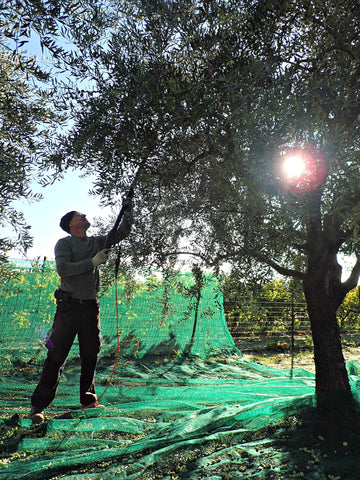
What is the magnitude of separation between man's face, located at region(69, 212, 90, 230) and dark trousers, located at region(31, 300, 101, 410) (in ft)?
3.56

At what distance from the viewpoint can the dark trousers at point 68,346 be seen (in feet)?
16.7

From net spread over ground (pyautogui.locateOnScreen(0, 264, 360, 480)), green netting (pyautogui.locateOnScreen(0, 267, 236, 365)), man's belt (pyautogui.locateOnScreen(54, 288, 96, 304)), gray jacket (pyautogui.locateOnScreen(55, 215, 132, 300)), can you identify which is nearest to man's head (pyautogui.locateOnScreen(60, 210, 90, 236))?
gray jacket (pyautogui.locateOnScreen(55, 215, 132, 300))

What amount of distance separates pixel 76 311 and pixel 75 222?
4.13 feet

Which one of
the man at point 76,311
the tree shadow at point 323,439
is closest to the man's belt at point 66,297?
the man at point 76,311

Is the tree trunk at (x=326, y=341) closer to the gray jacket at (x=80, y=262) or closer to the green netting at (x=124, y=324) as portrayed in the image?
the gray jacket at (x=80, y=262)

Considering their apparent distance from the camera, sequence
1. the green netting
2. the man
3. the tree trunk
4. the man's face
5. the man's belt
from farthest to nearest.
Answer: the green netting → the man's face → the man's belt → the man → the tree trunk

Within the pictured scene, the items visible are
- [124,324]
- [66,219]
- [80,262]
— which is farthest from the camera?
[124,324]

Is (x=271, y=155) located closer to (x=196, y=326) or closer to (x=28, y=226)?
(x=28, y=226)

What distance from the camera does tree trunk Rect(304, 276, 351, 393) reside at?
15.8ft

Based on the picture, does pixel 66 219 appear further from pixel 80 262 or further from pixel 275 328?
pixel 275 328

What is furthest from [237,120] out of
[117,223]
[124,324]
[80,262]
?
[124,324]

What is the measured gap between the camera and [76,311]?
5332 mm

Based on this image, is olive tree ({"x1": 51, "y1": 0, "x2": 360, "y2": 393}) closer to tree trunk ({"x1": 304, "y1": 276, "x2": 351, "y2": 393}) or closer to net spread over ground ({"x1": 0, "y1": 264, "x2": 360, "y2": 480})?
tree trunk ({"x1": 304, "y1": 276, "x2": 351, "y2": 393})

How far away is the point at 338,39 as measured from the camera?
4.00 m
